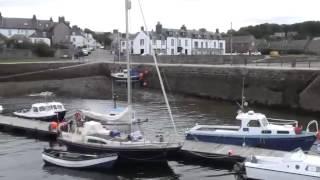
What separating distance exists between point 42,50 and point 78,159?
253ft

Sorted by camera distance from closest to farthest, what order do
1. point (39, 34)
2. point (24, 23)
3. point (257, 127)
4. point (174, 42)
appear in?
point (257, 127) < point (174, 42) < point (39, 34) < point (24, 23)

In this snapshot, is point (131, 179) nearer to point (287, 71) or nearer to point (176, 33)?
point (287, 71)

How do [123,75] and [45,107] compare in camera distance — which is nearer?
[45,107]

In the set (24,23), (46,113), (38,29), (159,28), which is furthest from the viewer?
(24,23)

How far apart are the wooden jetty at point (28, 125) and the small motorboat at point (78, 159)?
683cm

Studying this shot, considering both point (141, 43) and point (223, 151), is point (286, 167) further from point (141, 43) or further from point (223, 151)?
point (141, 43)

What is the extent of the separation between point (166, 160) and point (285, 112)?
20.8m

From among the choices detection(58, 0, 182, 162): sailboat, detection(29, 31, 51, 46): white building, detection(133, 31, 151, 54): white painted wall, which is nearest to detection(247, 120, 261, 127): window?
detection(58, 0, 182, 162): sailboat

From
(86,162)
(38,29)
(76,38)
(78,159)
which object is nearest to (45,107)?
(78,159)

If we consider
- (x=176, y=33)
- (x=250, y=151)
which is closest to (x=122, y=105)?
(x=250, y=151)

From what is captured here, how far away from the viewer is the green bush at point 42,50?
10194cm

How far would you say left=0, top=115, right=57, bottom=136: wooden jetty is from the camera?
121 ft

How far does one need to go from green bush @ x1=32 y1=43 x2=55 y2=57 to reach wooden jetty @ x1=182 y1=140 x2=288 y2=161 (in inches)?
2996

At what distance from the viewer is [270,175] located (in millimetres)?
23922
